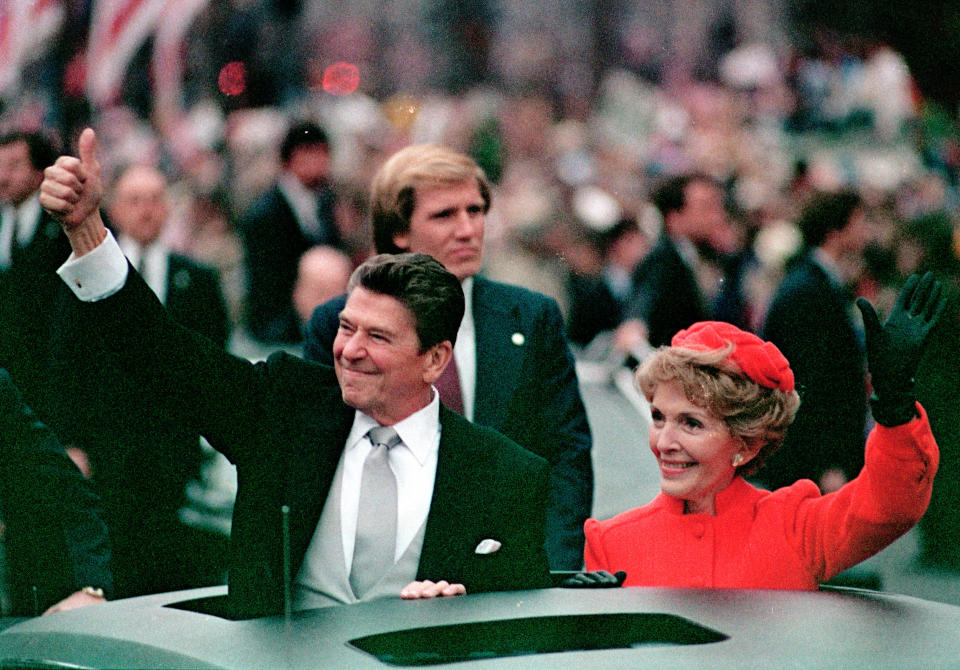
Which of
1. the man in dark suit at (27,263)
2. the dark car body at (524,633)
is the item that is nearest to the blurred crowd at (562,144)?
the man in dark suit at (27,263)

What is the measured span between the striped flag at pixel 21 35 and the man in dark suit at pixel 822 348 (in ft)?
8.62

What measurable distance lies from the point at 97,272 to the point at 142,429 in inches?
96.3

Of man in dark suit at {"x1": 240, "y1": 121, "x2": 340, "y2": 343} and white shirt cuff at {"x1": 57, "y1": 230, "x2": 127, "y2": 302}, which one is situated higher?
man in dark suit at {"x1": 240, "y1": 121, "x2": 340, "y2": 343}

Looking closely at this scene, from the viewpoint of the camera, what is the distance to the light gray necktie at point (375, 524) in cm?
220

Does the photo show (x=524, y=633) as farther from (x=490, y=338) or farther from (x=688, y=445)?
(x=490, y=338)

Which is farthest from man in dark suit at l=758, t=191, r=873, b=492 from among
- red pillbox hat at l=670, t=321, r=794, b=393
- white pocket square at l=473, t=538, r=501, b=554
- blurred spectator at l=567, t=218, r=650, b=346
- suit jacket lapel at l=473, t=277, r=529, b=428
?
white pocket square at l=473, t=538, r=501, b=554

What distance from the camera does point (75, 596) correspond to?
2604 mm

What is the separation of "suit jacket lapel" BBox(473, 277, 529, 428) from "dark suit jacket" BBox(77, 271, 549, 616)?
848 mm

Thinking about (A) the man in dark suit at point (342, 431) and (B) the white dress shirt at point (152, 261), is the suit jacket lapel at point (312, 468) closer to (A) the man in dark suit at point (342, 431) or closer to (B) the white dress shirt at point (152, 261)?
(A) the man in dark suit at point (342, 431)

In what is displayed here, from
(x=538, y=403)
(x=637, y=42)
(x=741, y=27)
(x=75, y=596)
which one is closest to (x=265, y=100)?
(x=637, y=42)

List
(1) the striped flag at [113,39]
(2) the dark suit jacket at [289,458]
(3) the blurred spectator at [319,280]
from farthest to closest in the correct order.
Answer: (1) the striped flag at [113,39], (3) the blurred spectator at [319,280], (2) the dark suit jacket at [289,458]

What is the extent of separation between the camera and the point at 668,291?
17.6ft

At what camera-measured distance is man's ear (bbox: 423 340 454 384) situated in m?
2.39

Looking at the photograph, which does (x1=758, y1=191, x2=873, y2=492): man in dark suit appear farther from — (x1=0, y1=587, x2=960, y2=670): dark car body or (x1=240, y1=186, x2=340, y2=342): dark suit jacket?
(x1=0, y1=587, x2=960, y2=670): dark car body
